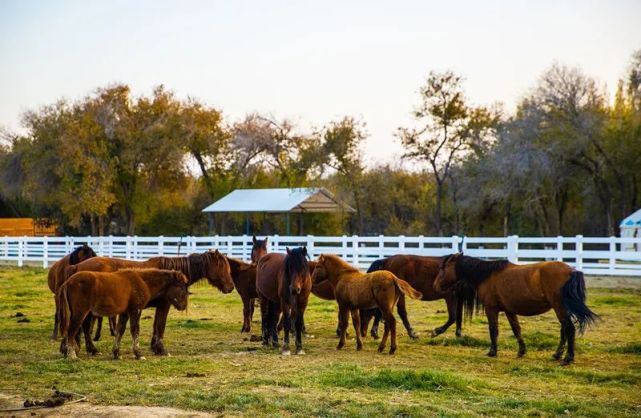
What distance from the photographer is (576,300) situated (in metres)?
11.7

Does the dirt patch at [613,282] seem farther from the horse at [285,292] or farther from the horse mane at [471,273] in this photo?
the horse at [285,292]

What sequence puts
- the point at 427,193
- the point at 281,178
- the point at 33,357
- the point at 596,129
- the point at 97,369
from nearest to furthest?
the point at 97,369 < the point at 33,357 < the point at 596,129 < the point at 427,193 < the point at 281,178

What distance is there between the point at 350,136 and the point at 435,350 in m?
33.3

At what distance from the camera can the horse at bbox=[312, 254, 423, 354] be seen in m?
12.7

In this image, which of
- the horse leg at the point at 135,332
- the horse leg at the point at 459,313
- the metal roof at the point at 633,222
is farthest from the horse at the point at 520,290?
the metal roof at the point at 633,222

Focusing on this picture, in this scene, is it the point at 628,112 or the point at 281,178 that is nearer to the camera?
Answer: the point at 628,112

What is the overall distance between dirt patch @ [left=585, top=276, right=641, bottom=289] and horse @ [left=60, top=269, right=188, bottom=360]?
1463 centimetres

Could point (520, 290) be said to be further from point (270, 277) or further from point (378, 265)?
point (270, 277)

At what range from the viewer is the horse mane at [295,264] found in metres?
12.6

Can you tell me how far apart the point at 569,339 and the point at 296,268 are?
384 cm

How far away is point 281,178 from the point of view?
184ft

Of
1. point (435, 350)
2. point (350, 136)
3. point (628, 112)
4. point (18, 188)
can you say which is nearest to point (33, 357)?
point (435, 350)

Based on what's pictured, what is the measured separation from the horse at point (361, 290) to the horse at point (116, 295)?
235 centimetres

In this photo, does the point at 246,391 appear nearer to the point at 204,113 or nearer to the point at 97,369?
the point at 97,369
